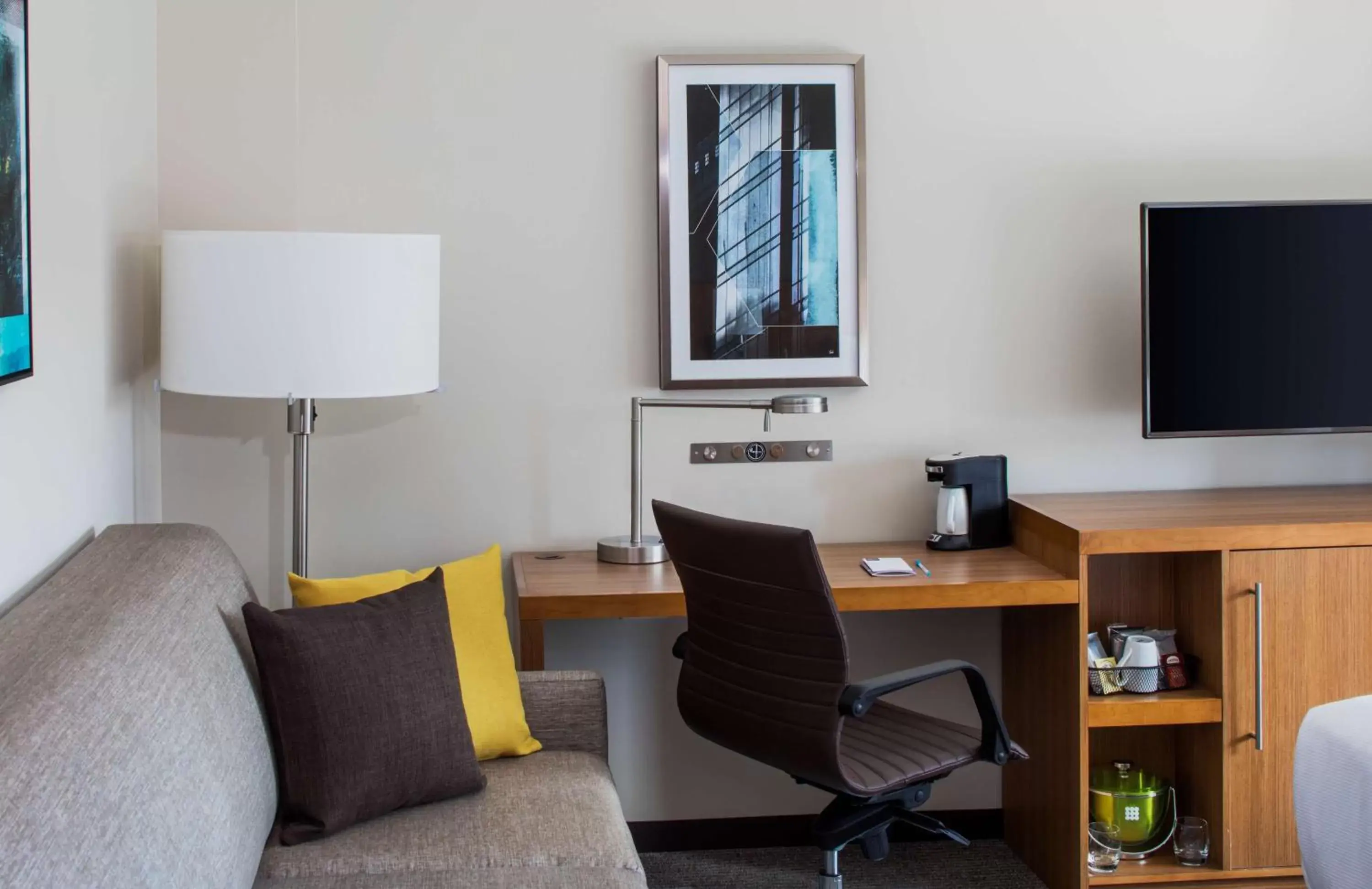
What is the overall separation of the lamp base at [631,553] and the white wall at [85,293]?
1.01 meters

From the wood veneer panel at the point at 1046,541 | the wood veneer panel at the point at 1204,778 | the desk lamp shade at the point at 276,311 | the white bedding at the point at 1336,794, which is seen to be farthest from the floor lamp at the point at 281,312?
the wood veneer panel at the point at 1204,778

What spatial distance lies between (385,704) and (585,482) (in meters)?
1.05

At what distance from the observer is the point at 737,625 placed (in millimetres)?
2498

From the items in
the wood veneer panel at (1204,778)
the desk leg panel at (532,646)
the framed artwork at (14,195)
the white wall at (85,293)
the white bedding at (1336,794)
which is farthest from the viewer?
the wood veneer panel at (1204,778)

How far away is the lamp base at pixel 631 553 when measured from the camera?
302cm

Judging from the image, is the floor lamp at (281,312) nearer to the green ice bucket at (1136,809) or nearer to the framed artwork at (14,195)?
the framed artwork at (14,195)

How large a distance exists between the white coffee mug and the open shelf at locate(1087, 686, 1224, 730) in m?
0.04

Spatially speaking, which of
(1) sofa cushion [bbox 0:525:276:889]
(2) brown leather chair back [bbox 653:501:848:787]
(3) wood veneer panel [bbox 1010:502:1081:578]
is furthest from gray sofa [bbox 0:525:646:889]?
(3) wood veneer panel [bbox 1010:502:1081:578]

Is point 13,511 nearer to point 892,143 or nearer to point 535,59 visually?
point 535,59

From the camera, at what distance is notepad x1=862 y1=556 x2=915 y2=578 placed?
9.44 feet

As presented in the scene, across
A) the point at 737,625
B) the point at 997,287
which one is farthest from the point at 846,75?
the point at 737,625

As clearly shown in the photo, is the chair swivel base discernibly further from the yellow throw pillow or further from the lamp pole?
the lamp pole

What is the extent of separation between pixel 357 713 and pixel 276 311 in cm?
77

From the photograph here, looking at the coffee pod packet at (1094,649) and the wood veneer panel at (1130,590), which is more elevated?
the wood veneer panel at (1130,590)
